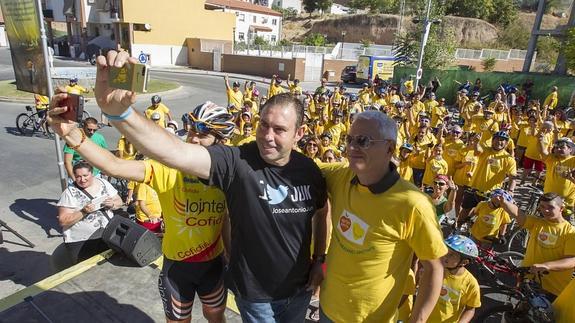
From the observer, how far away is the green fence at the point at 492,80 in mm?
21594

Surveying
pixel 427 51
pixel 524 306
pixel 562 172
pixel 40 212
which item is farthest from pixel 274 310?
pixel 427 51

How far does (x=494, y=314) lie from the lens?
418cm

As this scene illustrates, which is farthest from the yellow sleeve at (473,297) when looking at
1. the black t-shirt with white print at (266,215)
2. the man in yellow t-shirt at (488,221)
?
the man in yellow t-shirt at (488,221)

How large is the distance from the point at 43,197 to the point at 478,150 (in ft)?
28.6

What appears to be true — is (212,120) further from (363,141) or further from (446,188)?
(446,188)

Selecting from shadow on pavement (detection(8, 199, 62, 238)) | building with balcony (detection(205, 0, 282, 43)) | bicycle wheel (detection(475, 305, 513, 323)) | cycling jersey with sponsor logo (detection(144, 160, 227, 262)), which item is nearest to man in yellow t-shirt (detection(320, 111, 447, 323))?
cycling jersey with sponsor logo (detection(144, 160, 227, 262))

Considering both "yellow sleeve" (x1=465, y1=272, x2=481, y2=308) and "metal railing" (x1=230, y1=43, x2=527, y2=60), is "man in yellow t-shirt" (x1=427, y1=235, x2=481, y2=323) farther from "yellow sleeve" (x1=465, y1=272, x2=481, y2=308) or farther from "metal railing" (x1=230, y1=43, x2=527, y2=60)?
"metal railing" (x1=230, y1=43, x2=527, y2=60)

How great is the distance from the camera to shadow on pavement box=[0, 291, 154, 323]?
321 centimetres

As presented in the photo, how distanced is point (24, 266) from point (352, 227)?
5341 millimetres

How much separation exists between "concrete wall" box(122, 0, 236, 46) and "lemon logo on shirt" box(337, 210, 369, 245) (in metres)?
41.7

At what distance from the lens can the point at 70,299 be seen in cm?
346

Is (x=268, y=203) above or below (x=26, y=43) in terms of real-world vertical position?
below

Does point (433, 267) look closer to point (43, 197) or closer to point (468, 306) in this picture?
point (468, 306)

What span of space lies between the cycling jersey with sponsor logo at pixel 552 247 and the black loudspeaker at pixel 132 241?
4.42 metres
